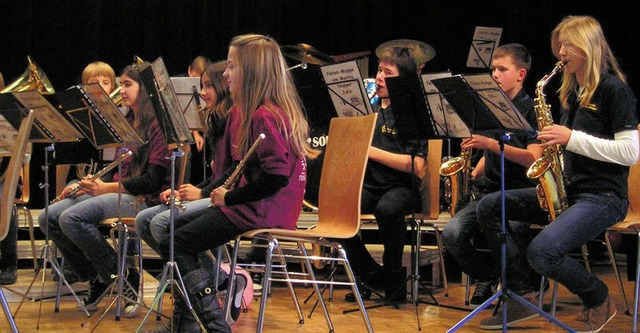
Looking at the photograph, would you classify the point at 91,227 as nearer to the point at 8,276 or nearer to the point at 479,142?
the point at 8,276

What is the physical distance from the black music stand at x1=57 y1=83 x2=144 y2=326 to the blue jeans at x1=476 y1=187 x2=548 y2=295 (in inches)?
69.3

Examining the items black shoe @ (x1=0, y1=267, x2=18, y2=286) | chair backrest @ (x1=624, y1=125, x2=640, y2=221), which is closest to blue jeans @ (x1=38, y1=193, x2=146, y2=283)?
black shoe @ (x1=0, y1=267, x2=18, y2=286)

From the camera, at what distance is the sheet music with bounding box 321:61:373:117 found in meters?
4.82

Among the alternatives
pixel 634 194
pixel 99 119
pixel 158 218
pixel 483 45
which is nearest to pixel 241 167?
pixel 158 218

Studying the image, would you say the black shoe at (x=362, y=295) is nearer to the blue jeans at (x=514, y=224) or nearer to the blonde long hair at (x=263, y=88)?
the blue jeans at (x=514, y=224)

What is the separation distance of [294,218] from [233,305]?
21.9 inches

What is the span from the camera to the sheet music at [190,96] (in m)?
5.36

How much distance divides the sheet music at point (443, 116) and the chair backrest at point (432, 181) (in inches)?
21.5

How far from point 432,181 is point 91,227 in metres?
1.98

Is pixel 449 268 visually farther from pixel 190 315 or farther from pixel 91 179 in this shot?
pixel 190 315

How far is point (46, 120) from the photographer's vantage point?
4.34 metres

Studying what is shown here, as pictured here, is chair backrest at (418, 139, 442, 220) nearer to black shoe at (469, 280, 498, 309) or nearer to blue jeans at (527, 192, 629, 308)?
black shoe at (469, 280, 498, 309)

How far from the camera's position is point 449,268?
681 cm

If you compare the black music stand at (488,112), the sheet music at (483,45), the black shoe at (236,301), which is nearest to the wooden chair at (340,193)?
the black shoe at (236,301)
